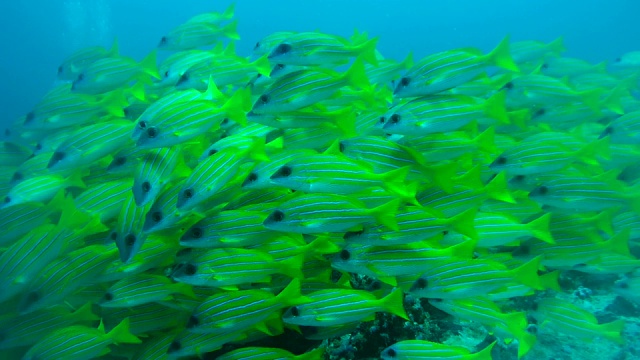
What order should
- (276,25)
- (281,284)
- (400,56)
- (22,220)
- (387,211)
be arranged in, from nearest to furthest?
(387,211) → (281,284) → (22,220) → (400,56) → (276,25)

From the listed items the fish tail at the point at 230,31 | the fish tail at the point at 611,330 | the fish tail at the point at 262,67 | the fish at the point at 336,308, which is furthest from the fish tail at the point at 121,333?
the fish tail at the point at 230,31

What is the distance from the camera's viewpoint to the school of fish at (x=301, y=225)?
9.80ft

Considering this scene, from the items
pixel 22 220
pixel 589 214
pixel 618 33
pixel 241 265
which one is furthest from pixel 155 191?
pixel 618 33

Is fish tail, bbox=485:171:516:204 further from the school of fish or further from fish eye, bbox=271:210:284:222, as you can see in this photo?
fish eye, bbox=271:210:284:222

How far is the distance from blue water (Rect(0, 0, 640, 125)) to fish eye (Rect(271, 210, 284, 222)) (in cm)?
3931

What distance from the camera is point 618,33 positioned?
63000 mm

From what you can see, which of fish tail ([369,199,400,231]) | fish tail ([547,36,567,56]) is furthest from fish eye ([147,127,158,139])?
fish tail ([547,36,567,56])

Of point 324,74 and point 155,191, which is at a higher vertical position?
point 324,74

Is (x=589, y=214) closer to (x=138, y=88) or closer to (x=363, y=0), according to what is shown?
(x=138, y=88)

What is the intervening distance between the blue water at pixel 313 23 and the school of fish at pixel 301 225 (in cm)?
3792

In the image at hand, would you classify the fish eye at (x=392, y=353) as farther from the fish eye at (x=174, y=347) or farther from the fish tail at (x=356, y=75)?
the fish tail at (x=356, y=75)

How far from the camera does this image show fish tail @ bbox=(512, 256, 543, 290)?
304 centimetres

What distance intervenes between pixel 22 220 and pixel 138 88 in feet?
7.37

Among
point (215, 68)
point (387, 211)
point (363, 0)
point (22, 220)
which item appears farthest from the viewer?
point (363, 0)
